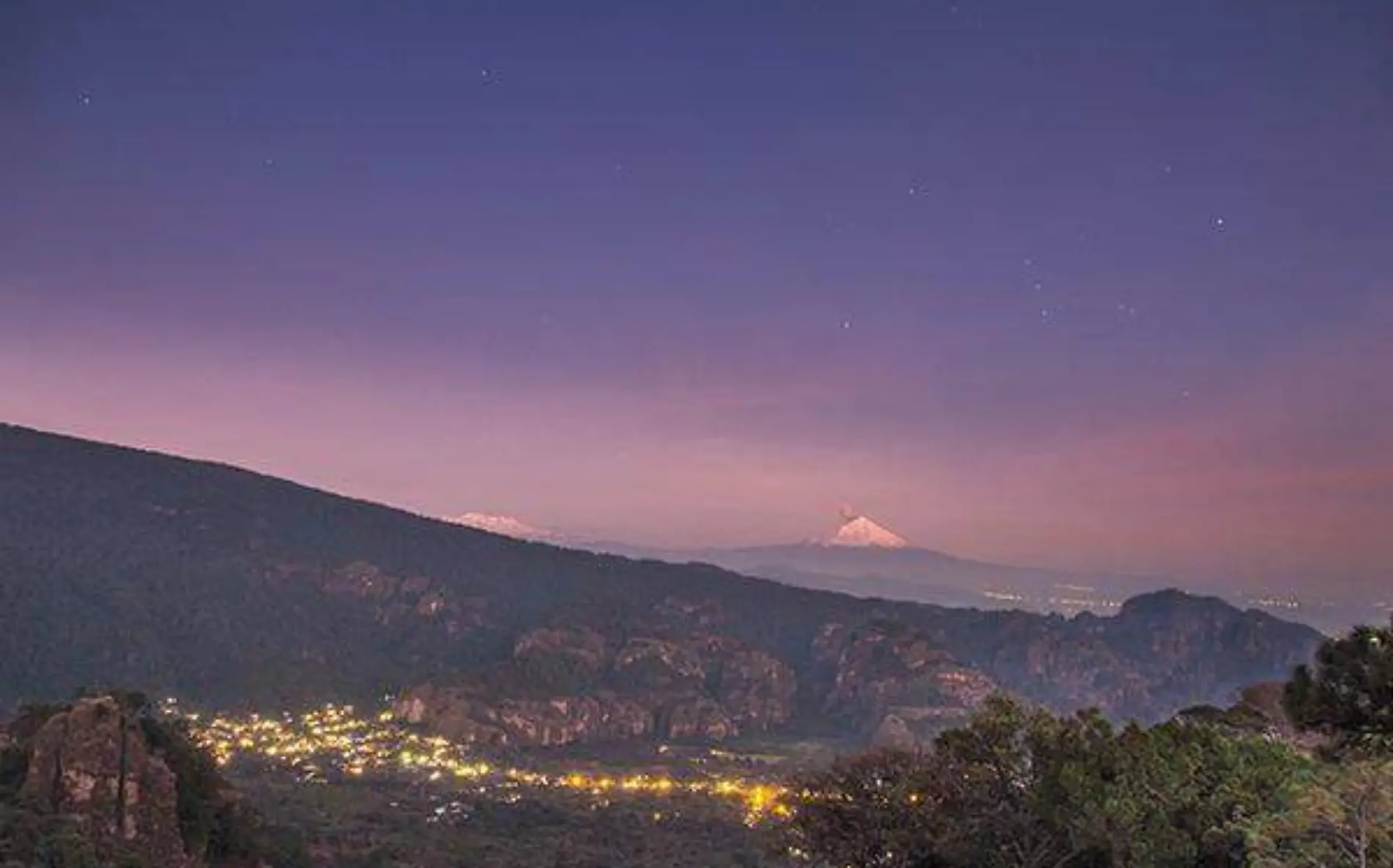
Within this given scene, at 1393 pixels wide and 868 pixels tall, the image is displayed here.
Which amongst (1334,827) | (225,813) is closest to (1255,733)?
(1334,827)

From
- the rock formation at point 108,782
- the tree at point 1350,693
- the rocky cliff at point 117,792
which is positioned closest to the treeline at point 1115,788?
the tree at point 1350,693

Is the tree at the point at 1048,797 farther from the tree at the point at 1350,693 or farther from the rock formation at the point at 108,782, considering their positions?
the rock formation at the point at 108,782

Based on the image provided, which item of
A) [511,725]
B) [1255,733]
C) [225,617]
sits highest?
[1255,733]

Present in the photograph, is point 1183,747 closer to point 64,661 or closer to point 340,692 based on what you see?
point 64,661

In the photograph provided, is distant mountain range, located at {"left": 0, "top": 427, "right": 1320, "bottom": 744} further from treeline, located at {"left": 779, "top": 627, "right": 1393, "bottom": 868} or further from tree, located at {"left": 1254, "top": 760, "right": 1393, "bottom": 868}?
tree, located at {"left": 1254, "top": 760, "right": 1393, "bottom": 868}

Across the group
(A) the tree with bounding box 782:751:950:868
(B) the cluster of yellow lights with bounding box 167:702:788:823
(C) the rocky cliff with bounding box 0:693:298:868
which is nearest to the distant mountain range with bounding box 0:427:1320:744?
(B) the cluster of yellow lights with bounding box 167:702:788:823
